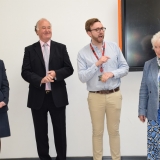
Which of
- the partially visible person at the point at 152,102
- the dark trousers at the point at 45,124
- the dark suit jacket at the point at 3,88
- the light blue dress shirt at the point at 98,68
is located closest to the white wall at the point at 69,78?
the dark trousers at the point at 45,124

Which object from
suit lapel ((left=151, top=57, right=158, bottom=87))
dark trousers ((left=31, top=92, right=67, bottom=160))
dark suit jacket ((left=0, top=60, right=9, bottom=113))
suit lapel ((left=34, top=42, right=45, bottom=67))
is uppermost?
suit lapel ((left=34, top=42, right=45, bottom=67))

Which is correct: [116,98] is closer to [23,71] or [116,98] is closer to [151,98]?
[151,98]

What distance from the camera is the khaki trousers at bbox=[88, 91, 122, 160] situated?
282 cm

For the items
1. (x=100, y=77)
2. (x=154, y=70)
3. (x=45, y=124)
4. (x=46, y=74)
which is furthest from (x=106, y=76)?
(x=45, y=124)

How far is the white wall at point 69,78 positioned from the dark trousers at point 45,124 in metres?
0.40

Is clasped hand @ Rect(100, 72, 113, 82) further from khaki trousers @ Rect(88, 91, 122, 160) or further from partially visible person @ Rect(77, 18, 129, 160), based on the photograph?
khaki trousers @ Rect(88, 91, 122, 160)

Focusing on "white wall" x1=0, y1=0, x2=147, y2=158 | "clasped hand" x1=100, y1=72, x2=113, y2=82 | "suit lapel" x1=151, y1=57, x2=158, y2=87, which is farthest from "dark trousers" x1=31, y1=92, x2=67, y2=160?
"suit lapel" x1=151, y1=57, x2=158, y2=87

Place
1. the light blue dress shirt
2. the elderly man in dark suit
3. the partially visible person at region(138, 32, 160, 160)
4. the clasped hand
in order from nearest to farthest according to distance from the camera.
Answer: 1. the partially visible person at region(138, 32, 160, 160)
2. the clasped hand
3. the light blue dress shirt
4. the elderly man in dark suit

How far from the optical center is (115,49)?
2.90 metres

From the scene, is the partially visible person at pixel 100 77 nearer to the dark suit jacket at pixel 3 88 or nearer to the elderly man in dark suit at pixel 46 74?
the elderly man in dark suit at pixel 46 74

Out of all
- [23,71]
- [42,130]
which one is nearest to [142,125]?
[42,130]

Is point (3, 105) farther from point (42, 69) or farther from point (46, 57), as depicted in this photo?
point (46, 57)

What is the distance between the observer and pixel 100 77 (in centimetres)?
272

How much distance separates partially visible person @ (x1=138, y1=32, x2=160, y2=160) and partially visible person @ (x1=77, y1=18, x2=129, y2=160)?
351 millimetres
